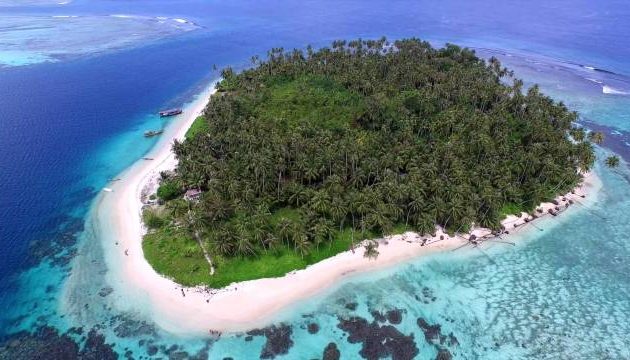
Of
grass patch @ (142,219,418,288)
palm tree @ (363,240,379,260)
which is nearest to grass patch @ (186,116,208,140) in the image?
grass patch @ (142,219,418,288)

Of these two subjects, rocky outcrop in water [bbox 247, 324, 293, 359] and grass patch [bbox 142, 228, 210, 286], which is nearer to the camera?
rocky outcrop in water [bbox 247, 324, 293, 359]

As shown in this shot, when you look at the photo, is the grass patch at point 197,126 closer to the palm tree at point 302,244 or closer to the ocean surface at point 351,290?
the ocean surface at point 351,290

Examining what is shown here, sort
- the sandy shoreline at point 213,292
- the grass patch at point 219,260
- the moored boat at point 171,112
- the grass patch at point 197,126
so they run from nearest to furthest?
1. the sandy shoreline at point 213,292
2. the grass patch at point 219,260
3. the grass patch at point 197,126
4. the moored boat at point 171,112

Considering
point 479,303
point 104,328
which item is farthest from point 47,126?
point 479,303

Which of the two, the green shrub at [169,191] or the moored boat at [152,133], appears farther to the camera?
the moored boat at [152,133]

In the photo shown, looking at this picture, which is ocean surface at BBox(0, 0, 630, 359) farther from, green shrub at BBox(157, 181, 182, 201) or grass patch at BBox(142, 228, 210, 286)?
green shrub at BBox(157, 181, 182, 201)

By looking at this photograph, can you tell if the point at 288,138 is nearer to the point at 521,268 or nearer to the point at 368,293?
the point at 368,293

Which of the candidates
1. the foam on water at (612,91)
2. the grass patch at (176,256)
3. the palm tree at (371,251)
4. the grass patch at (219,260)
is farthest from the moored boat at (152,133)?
the foam on water at (612,91)
